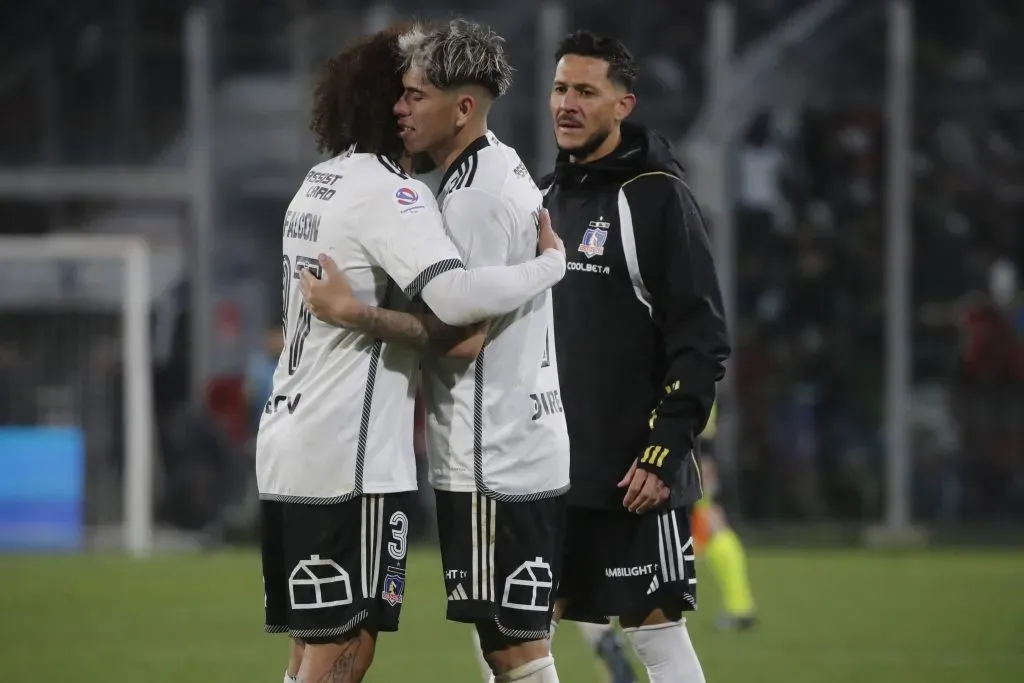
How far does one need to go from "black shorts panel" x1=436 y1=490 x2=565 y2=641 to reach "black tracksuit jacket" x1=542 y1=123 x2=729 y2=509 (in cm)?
67

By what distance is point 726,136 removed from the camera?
51.0ft

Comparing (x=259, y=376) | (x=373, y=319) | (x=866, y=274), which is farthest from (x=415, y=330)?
(x=866, y=274)

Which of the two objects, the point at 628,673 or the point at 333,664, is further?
the point at 628,673

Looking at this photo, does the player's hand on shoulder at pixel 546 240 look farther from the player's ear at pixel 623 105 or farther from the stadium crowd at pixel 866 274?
the stadium crowd at pixel 866 274

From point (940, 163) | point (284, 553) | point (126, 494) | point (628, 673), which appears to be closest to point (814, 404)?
point (940, 163)

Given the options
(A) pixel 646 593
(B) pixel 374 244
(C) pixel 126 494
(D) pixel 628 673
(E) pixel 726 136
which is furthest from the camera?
(E) pixel 726 136

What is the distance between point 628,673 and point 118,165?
36.6 ft

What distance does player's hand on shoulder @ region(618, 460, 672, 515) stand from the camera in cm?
468

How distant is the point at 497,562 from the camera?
4.22 meters

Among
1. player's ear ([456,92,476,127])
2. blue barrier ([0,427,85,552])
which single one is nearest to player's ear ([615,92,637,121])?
player's ear ([456,92,476,127])

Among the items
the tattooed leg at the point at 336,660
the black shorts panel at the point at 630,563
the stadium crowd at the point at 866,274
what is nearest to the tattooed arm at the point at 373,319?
the tattooed leg at the point at 336,660

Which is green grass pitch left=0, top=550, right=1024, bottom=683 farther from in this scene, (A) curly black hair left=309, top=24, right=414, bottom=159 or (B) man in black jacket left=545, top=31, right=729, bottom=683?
(A) curly black hair left=309, top=24, right=414, bottom=159

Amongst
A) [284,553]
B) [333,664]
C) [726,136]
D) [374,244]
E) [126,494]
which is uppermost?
[726,136]

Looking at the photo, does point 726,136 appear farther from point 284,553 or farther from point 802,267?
point 284,553
